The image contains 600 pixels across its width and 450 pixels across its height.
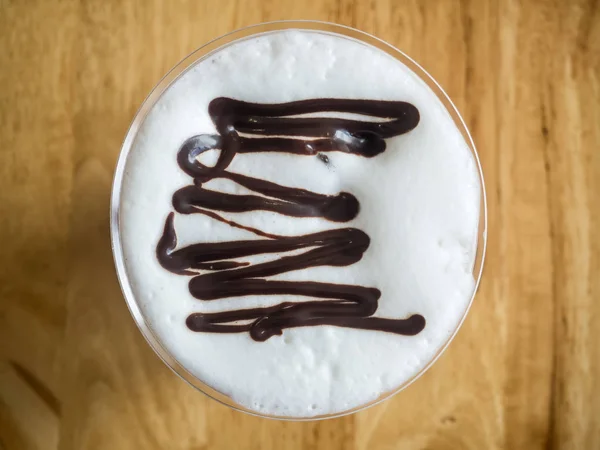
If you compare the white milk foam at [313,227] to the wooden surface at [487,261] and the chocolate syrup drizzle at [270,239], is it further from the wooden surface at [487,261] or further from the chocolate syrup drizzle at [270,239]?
the wooden surface at [487,261]

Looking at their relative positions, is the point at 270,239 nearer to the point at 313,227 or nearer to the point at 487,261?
the point at 313,227

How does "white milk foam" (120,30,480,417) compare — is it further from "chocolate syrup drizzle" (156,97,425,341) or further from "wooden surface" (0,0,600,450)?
"wooden surface" (0,0,600,450)

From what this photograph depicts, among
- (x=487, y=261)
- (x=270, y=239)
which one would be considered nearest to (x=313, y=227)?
(x=270, y=239)

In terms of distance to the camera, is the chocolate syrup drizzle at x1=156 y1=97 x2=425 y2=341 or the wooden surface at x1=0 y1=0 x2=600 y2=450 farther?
the wooden surface at x1=0 y1=0 x2=600 y2=450

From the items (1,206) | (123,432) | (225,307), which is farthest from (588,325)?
(1,206)

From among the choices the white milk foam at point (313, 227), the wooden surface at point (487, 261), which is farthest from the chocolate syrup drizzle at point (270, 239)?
the wooden surface at point (487, 261)

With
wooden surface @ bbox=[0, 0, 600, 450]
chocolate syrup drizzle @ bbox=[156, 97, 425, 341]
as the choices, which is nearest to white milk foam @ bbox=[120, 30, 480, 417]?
chocolate syrup drizzle @ bbox=[156, 97, 425, 341]
